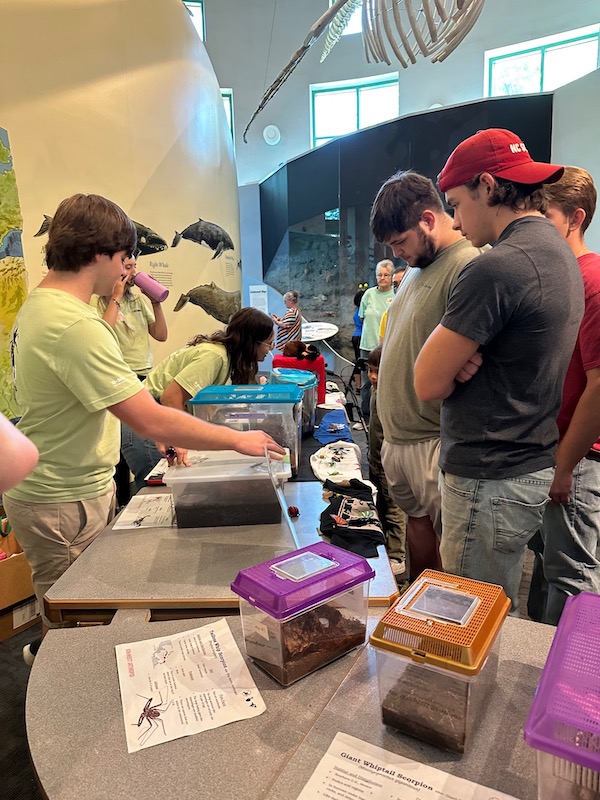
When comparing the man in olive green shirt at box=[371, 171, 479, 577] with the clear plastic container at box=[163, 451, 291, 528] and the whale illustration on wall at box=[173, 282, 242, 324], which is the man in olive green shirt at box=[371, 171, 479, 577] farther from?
the whale illustration on wall at box=[173, 282, 242, 324]

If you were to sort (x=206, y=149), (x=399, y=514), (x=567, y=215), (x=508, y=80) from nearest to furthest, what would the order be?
(x=567, y=215), (x=399, y=514), (x=206, y=149), (x=508, y=80)

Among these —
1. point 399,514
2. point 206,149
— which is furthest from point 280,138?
point 399,514

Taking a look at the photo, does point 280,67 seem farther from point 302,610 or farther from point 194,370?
point 302,610

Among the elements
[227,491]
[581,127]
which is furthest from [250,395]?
[581,127]

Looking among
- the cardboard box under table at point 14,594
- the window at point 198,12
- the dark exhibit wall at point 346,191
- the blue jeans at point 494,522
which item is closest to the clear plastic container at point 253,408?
the blue jeans at point 494,522

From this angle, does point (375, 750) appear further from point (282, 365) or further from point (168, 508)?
point (282, 365)

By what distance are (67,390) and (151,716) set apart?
0.77 m

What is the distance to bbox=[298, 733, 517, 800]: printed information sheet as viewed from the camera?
65 centimetres

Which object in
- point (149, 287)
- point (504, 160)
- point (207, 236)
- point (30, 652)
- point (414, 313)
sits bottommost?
point (30, 652)

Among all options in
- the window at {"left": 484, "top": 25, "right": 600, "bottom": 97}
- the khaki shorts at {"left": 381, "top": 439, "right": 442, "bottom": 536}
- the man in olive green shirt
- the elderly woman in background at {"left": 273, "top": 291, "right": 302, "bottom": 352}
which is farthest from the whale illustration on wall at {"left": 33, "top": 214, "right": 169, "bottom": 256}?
the window at {"left": 484, "top": 25, "right": 600, "bottom": 97}

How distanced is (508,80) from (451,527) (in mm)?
9212

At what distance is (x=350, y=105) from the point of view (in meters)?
9.28

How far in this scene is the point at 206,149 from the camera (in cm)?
454

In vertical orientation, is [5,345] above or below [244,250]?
below
